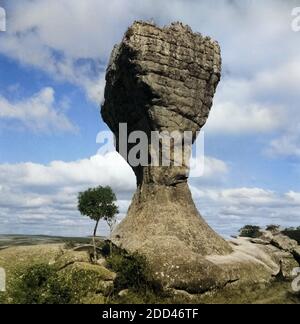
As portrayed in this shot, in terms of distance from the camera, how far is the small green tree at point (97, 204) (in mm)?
69125

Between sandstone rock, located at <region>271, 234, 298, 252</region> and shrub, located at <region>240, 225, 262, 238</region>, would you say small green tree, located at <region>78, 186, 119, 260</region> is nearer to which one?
sandstone rock, located at <region>271, 234, 298, 252</region>

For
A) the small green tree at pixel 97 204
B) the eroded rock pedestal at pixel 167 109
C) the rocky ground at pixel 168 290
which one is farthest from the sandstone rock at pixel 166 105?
the small green tree at pixel 97 204

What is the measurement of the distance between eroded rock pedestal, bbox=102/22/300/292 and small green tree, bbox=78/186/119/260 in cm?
1902

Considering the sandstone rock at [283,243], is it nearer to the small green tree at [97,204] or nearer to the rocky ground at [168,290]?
the rocky ground at [168,290]

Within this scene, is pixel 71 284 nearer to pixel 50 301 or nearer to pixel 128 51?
pixel 50 301

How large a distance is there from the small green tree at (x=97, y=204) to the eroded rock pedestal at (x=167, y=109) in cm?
1902

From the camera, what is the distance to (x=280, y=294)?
3769cm

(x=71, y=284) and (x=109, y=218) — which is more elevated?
(x=109, y=218)

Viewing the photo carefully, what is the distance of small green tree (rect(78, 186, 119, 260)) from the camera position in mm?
69125

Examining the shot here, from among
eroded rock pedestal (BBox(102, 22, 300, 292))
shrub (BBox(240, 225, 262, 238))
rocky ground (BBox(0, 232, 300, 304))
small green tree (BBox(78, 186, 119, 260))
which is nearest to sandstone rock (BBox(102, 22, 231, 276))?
eroded rock pedestal (BBox(102, 22, 300, 292))

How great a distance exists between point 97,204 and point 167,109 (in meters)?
27.5
